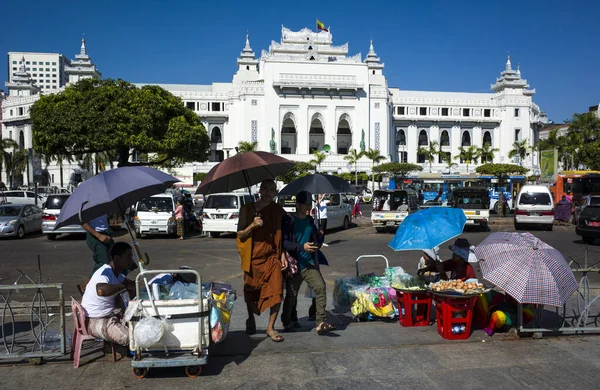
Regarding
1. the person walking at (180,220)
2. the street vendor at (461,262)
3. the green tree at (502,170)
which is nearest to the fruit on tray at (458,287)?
the street vendor at (461,262)

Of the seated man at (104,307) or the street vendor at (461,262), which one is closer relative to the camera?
the seated man at (104,307)

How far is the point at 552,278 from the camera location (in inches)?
213

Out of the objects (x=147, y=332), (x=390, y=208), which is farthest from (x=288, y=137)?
(x=147, y=332)

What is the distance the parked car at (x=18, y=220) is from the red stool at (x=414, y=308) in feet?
53.5

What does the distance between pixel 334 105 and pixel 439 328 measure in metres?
64.2

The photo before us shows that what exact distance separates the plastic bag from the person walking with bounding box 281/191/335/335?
1780mm

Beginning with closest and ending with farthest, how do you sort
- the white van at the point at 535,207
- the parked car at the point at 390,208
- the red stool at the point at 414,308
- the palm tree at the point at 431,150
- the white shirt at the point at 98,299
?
the white shirt at the point at 98,299
the red stool at the point at 414,308
the parked car at the point at 390,208
the white van at the point at 535,207
the palm tree at the point at 431,150

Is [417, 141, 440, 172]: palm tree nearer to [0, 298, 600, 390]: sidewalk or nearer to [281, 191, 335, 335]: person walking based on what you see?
[0, 298, 600, 390]: sidewalk

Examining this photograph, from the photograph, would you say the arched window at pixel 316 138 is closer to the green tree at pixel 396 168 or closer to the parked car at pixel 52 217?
the green tree at pixel 396 168

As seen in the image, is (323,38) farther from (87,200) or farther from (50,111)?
(87,200)

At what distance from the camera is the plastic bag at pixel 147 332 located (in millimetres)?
4473

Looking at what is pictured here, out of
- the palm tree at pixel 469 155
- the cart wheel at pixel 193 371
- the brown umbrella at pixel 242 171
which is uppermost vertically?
the palm tree at pixel 469 155

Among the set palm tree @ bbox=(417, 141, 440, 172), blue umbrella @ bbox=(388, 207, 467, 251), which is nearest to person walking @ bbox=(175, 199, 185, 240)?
blue umbrella @ bbox=(388, 207, 467, 251)

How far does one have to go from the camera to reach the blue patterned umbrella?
539cm
